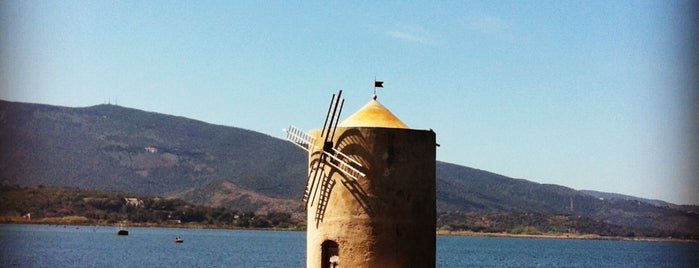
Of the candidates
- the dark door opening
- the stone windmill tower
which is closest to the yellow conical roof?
the stone windmill tower

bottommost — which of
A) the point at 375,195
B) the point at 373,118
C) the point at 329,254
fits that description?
the point at 329,254

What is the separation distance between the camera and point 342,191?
47.7 feet

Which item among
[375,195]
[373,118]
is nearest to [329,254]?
[375,195]

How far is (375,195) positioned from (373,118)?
1222 millimetres

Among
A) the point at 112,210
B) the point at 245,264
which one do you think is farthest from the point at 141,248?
the point at 112,210

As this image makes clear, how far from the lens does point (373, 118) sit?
48.8ft

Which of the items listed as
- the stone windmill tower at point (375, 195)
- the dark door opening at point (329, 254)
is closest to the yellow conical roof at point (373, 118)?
the stone windmill tower at point (375, 195)

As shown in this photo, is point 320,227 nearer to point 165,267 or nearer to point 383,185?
point 383,185

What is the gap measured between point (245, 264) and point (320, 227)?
69678mm

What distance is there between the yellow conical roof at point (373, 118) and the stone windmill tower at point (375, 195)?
0.07 ft

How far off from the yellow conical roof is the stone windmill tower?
0.07 feet

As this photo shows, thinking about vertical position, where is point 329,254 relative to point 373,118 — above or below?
below

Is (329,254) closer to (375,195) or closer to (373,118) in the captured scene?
(375,195)

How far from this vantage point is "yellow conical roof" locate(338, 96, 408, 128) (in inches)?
583
